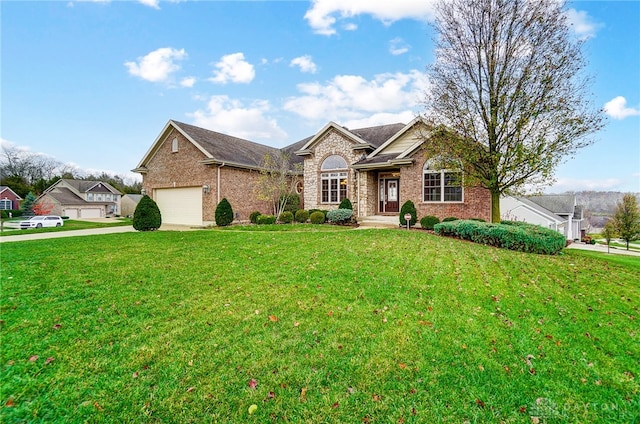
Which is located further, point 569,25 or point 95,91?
point 95,91

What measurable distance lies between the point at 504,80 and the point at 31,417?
15.4m

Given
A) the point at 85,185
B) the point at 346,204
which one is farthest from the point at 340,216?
the point at 85,185

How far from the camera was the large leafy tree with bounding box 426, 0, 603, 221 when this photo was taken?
11.2 meters

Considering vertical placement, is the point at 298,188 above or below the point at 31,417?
above

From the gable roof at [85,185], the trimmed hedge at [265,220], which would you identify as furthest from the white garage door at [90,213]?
the trimmed hedge at [265,220]

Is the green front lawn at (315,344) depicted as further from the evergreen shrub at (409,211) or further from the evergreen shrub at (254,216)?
the evergreen shrub at (254,216)

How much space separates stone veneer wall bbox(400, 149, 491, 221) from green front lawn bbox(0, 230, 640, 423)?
7529 millimetres

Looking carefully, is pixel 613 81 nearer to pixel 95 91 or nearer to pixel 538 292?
pixel 538 292

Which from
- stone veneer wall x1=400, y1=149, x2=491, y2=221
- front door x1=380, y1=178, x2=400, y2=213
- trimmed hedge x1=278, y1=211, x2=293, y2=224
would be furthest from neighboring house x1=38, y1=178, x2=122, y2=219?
stone veneer wall x1=400, y1=149, x2=491, y2=221

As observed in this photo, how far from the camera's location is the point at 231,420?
2506 millimetres

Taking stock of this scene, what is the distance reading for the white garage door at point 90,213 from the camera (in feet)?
140

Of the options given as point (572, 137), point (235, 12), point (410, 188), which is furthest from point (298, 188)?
point (572, 137)

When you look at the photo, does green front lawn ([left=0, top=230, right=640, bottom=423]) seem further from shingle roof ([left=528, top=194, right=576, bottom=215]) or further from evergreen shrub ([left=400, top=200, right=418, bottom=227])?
shingle roof ([left=528, top=194, right=576, bottom=215])

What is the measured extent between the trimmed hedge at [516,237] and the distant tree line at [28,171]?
56850mm
